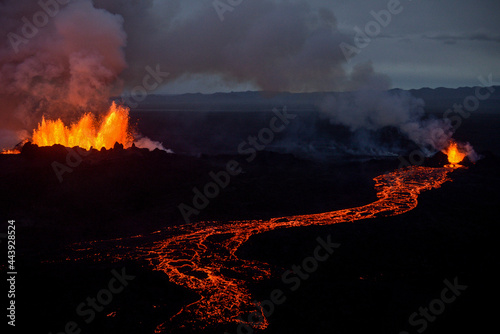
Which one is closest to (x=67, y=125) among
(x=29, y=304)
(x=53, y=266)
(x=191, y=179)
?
(x=191, y=179)

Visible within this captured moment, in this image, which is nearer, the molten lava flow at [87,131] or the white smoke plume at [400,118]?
the molten lava flow at [87,131]

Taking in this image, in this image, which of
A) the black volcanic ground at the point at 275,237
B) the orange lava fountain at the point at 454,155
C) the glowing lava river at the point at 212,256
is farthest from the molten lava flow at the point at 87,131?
the orange lava fountain at the point at 454,155

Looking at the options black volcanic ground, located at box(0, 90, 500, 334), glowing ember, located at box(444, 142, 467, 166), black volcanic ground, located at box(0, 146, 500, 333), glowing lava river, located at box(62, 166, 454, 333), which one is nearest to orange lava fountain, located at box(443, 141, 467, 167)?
glowing ember, located at box(444, 142, 467, 166)

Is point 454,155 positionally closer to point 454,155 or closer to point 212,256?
point 454,155

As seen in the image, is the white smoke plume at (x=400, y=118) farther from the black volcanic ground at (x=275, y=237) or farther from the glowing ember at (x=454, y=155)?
the black volcanic ground at (x=275, y=237)

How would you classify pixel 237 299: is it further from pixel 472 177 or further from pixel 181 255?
pixel 472 177

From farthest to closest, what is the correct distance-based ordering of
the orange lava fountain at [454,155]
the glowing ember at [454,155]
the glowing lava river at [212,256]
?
1. the glowing ember at [454,155]
2. the orange lava fountain at [454,155]
3. the glowing lava river at [212,256]

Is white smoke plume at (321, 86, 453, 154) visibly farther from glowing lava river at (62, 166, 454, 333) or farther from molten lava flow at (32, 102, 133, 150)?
molten lava flow at (32, 102, 133, 150)
